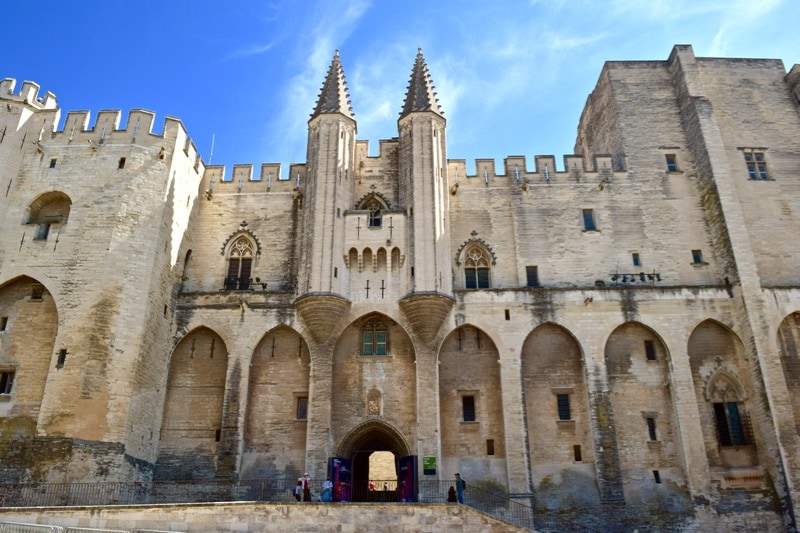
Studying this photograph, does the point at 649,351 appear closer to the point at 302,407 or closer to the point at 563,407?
the point at 563,407

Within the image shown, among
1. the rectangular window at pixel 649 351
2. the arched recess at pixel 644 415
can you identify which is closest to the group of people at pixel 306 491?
the arched recess at pixel 644 415

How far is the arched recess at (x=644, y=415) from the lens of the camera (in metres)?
21.1

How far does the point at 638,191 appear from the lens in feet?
85.6

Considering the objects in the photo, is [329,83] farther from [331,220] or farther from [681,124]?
[681,124]

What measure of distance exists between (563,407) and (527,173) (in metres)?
9.64

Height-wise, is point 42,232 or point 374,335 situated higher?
point 42,232

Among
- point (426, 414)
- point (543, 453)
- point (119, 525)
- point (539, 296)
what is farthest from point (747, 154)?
point (119, 525)

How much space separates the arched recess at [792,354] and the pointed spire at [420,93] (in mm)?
14883

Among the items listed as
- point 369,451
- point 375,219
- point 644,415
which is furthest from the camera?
point 375,219

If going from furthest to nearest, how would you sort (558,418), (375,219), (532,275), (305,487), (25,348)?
(532,275) < (375,219) < (558,418) < (25,348) < (305,487)

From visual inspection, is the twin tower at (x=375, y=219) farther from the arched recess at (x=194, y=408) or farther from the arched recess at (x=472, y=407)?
the arched recess at (x=194, y=408)

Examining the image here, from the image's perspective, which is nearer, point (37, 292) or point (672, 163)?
point (37, 292)

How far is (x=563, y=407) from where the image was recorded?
2244 centimetres

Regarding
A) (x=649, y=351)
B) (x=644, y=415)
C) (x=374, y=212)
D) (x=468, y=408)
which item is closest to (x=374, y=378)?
(x=468, y=408)
